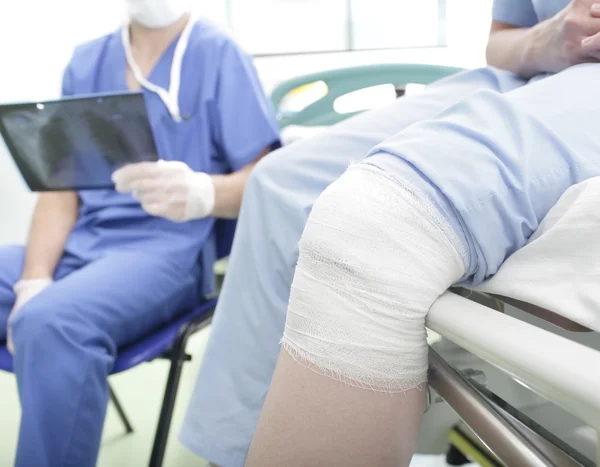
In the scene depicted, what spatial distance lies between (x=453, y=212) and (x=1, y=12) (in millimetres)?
1860

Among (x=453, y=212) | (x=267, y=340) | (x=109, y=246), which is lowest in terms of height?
(x=109, y=246)

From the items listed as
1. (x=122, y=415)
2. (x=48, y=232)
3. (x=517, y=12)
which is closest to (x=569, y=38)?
(x=517, y=12)

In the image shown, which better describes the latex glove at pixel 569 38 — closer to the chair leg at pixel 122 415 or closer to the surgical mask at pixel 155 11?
the surgical mask at pixel 155 11

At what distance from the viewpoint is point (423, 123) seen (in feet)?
1.47

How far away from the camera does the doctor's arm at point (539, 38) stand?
591 mm

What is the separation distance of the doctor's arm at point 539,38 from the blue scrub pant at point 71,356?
0.64 metres

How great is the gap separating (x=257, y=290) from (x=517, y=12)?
22.7 inches

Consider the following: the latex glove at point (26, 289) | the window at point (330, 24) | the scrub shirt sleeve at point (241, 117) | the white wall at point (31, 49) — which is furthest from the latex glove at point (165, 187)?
the window at point (330, 24)

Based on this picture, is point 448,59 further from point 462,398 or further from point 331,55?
point 462,398

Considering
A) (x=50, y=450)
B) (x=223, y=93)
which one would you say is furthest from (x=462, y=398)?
(x=223, y=93)

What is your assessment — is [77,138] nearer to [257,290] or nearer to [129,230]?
[129,230]

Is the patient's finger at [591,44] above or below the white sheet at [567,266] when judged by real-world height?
above

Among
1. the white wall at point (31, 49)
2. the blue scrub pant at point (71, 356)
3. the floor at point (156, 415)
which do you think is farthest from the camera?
the white wall at point (31, 49)

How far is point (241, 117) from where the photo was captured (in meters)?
1.07
